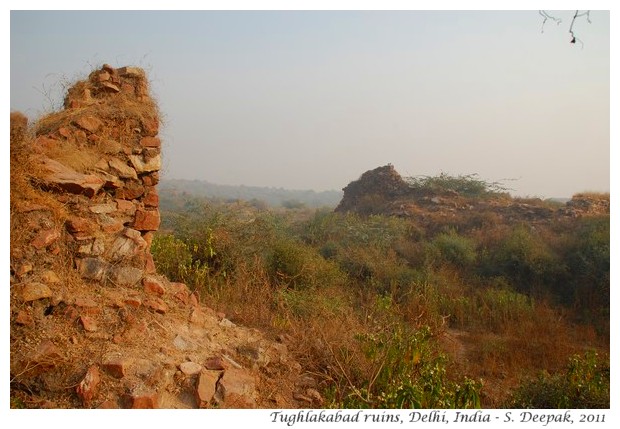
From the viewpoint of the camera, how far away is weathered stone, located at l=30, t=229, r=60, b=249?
12.3ft

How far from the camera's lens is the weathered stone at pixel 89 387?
3156 millimetres

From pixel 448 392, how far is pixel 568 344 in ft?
12.4

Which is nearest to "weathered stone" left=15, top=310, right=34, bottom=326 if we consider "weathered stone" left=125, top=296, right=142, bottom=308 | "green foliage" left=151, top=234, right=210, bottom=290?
"weathered stone" left=125, top=296, right=142, bottom=308

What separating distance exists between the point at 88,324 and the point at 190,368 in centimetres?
89

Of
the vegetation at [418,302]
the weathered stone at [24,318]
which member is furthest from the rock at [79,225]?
the vegetation at [418,302]

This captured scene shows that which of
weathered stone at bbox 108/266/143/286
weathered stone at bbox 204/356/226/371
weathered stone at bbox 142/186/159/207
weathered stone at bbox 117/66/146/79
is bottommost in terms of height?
weathered stone at bbox 204/356/226/371

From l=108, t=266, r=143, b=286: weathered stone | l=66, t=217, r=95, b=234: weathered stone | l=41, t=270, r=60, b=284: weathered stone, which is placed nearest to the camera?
l=41, t=270, r=60, b=284: weathered stone

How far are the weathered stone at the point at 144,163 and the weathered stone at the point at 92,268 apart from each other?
1154 mm

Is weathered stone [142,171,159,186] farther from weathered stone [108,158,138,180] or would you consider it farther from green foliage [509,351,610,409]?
green foliage [509,351,610,409]

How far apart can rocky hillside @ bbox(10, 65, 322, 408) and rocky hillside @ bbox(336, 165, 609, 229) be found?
9873 mm

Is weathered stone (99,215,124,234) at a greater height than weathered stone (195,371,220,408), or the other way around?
weathered stone (99,215,124,234)

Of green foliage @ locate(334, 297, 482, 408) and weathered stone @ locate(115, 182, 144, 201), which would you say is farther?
weathered stone @ locate(115, 182, 144, 201)

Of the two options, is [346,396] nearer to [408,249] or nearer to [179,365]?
[179,365]
